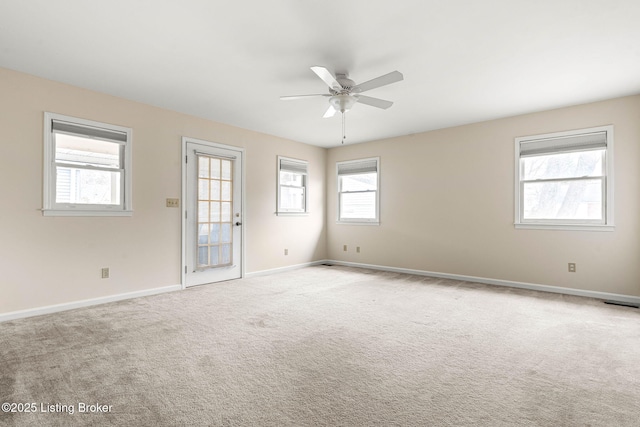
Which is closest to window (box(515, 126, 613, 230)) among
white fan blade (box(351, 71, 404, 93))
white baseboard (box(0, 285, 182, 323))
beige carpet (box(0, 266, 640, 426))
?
beige carpet (box(0, 266, 640, 426))

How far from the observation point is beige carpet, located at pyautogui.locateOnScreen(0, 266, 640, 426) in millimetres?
1765

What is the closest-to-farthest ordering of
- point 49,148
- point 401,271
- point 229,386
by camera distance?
point 229,386 → point 49,148 → point 401,271

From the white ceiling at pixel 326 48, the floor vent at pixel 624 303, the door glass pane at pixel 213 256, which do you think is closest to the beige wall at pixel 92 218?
the white ceiling at pixel 326 48

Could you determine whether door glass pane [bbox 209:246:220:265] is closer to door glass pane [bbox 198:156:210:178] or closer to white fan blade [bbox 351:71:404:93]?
door glass pane [bbox 198:156:210:178]

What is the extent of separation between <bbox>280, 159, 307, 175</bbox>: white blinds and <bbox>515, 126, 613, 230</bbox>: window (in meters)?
3.79

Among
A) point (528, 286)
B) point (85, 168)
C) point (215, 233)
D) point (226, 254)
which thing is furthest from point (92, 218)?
point (528, 286)

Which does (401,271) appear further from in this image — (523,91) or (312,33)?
(312,33)

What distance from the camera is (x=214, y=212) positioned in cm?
513

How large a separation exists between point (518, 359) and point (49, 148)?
4.98 m

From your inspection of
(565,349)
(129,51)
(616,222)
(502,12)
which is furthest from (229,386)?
(616,222)

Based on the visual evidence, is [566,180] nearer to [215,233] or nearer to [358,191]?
[358,191]

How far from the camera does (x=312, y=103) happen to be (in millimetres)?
4312

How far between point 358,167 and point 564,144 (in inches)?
136

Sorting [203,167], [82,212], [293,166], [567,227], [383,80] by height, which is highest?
[383,80]
